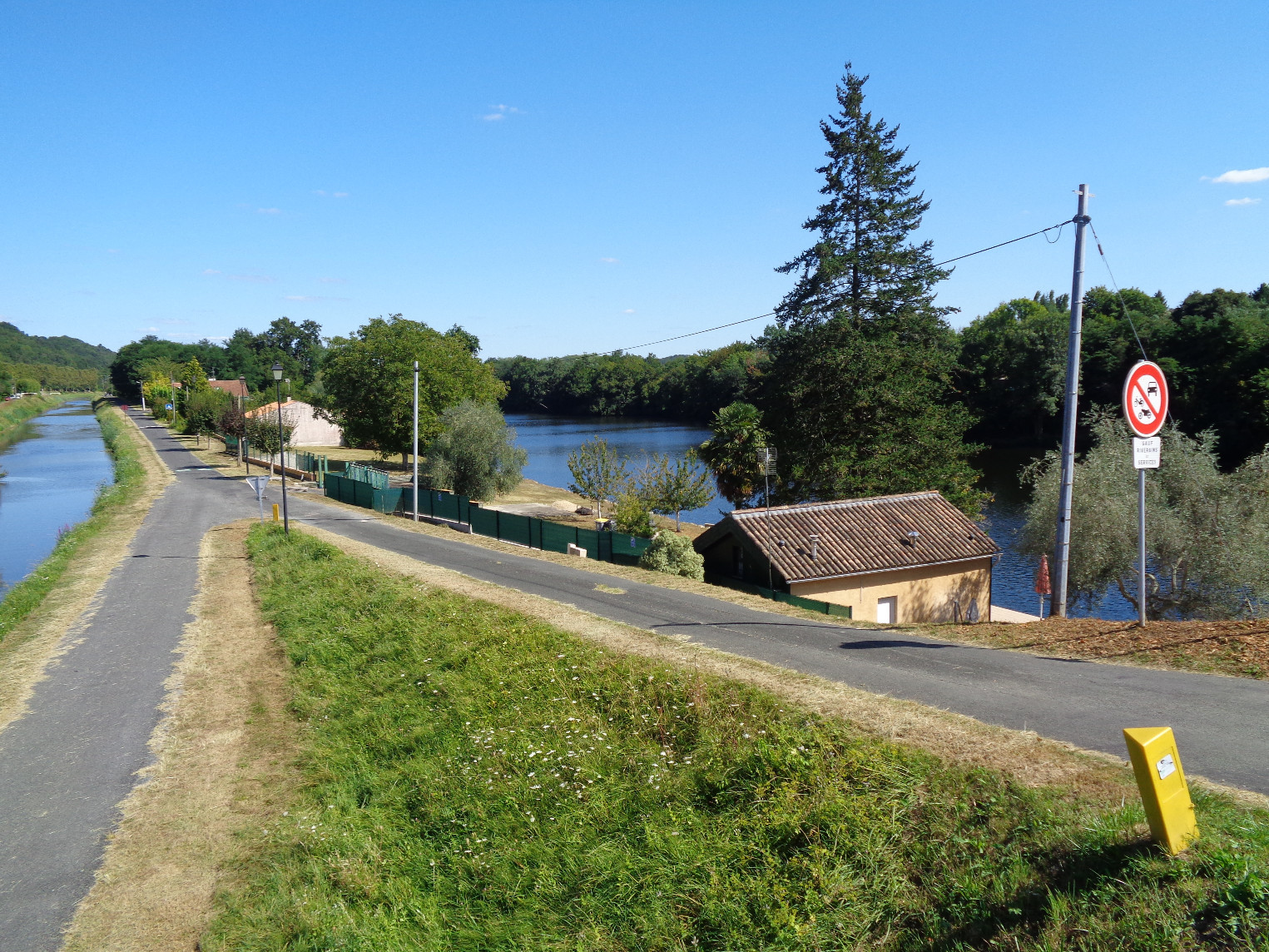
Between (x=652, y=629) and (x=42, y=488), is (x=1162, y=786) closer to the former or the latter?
(x=652, y=629)

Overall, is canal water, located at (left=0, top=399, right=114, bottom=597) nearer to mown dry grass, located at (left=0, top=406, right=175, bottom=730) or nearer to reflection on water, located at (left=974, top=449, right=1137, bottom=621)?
mown dry grass, located at (left=0, top=406, right=175, bottom=730)

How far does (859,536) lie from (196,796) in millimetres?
18397

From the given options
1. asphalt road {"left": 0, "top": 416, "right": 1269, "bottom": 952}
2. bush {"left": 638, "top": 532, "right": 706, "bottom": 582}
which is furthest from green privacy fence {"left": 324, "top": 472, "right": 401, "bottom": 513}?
bush {"left": 638, "top": 532, "right": 706, "bottom": 582}

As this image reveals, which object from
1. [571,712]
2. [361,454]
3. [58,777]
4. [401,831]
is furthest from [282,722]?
[361,454]

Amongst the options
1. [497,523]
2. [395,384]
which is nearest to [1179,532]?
[497,523]

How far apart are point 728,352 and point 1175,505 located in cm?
10265

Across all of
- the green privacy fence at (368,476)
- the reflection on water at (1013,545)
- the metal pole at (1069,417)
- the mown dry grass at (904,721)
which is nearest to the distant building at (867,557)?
the reflection on water at (1013,545)

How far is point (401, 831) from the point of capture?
864cm

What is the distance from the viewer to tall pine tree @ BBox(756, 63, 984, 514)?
35.7 m

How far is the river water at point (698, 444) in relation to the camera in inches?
1219

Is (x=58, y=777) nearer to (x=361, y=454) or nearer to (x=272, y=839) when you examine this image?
(x=272, y=839)

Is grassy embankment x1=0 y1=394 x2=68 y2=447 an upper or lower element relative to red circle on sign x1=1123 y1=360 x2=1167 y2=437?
upper

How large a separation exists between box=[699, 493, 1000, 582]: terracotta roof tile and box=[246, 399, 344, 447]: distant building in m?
59.4

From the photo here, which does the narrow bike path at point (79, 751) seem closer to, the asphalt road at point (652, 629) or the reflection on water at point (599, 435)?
the asphalt road at point (652, 629)
